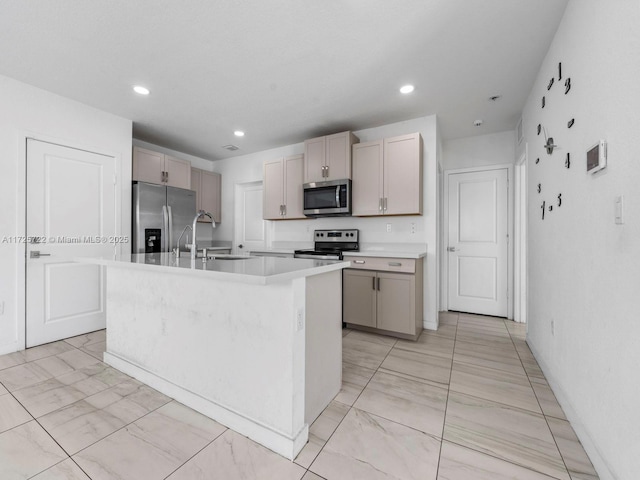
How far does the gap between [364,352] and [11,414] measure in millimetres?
2494

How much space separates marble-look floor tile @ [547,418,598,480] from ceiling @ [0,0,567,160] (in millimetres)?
2559

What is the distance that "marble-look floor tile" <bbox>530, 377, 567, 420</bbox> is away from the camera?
169 cm

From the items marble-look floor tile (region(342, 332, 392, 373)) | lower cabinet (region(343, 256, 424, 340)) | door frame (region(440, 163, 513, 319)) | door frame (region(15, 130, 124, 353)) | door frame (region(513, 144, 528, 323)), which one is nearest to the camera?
marble-look floor tile (region(342, 332, 392, 373))

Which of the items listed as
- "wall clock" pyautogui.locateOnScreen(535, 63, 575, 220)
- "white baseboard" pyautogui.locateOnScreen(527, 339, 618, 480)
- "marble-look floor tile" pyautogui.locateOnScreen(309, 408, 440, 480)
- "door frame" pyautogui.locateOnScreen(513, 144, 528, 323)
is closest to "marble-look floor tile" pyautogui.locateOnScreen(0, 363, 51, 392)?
"marble-look floor tile" pyautogui.locateOnScreen(309, 408, 440, 480)

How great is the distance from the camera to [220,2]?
1722 millimetres

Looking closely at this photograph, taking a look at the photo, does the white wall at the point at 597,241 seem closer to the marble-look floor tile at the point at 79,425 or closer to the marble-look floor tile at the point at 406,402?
the marble-look floor tile at the point at 406,402

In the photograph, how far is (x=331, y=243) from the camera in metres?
3.90

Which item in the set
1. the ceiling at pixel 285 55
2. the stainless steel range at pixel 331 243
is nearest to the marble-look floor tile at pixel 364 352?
the stainless steel range at pixel 331 243

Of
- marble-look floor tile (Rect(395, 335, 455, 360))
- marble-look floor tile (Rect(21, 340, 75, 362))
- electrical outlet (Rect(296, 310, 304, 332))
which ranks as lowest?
marble-look floor tile (Rect(395, 335, 455, 360))

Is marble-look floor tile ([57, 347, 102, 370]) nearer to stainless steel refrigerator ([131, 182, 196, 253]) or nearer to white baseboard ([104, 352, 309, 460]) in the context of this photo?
white baseboard ([104, 352, 309, 460])

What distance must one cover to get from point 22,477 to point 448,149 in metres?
4.97

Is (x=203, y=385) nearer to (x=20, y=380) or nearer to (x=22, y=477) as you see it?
(x=22, y=477)

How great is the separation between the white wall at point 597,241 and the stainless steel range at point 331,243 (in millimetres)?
2079

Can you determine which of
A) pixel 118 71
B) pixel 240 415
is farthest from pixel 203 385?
pixel 118 71
